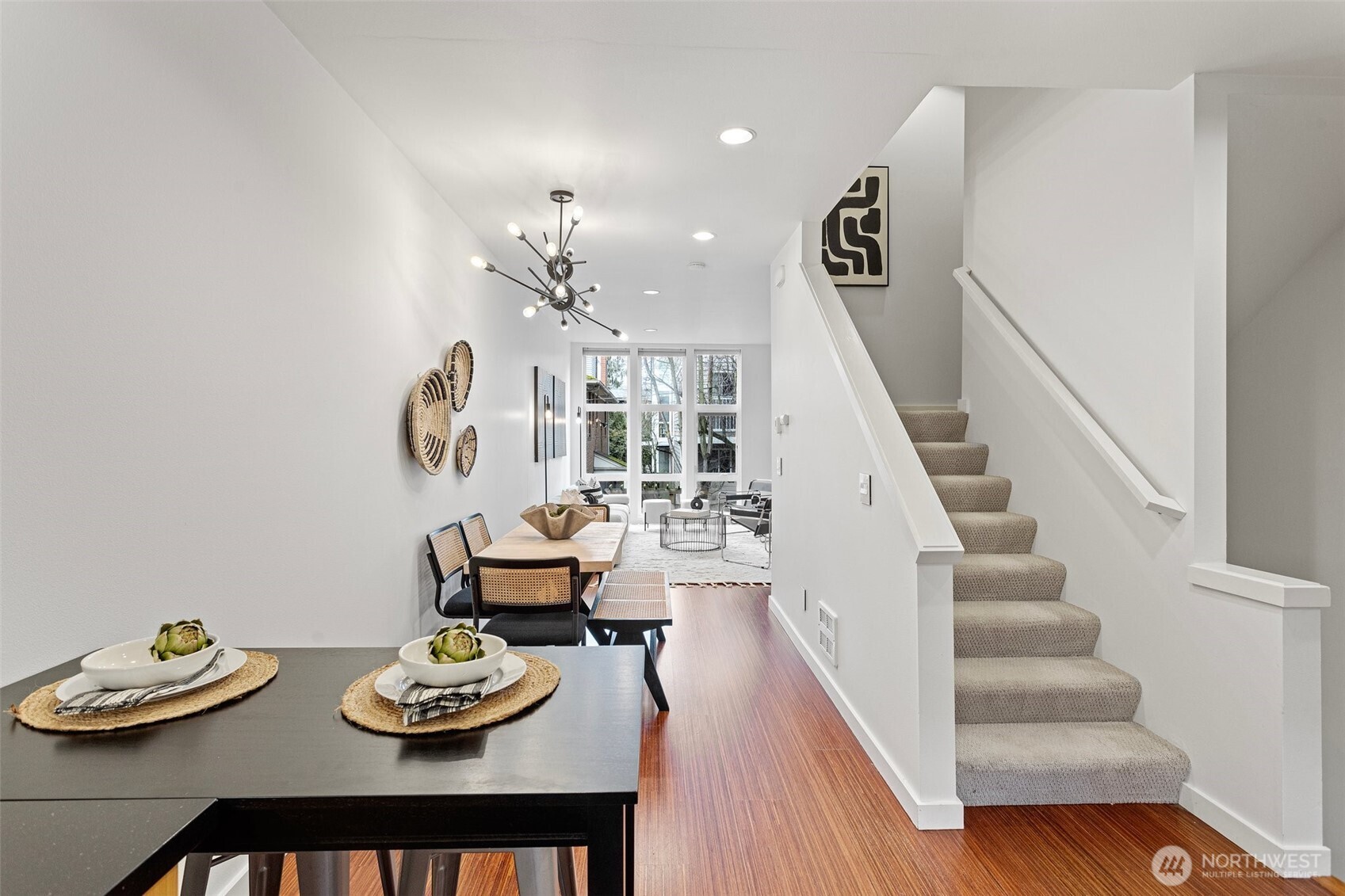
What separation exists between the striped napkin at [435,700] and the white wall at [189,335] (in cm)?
75

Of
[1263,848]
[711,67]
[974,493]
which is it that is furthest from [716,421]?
[1263,848]

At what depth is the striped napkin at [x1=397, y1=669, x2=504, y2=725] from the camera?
1.06 meters

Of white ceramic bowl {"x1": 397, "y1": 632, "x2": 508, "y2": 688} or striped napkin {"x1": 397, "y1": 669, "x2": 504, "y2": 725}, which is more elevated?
white ceramic bowl {"x1": 397, "y1": 632, "x2": 508, "y2": 688}

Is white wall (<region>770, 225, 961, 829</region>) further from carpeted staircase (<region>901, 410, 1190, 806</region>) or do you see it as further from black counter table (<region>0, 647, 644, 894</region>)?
black counter table (<region>0, 647, 644, 894</region>)

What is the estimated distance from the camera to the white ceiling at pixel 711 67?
192 centimetres

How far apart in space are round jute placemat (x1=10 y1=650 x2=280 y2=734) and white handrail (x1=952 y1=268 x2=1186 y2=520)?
273cm

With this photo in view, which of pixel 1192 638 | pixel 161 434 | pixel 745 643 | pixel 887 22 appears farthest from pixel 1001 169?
pixel 161 434

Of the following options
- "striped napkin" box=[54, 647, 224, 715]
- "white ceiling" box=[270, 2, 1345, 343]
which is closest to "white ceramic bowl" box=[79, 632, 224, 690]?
"striped napkin" box=[54, 647, 224, 715]

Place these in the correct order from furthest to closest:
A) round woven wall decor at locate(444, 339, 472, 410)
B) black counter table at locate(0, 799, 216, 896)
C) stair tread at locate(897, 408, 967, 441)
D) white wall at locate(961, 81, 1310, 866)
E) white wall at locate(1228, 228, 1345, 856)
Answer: stair tread at locate(897, 408, 967, 441) < round woven wall decor at locate(444, 339, 472, 410) < white wall at locate(1228, 228, 1345, 856) < white wall at locate(961, 81, 1310, 866) < black counter table at locate(0, 799, 216, 896)

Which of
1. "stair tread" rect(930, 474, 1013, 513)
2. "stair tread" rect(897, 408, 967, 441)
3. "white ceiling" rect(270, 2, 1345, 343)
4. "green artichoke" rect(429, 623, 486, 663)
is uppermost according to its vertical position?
"white ceiling" rect(270, 2, 1345, 343)

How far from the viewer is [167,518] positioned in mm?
1535

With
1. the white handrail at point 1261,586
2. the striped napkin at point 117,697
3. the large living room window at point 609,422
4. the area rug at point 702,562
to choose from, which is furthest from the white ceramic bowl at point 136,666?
the large living room window at point 609,422

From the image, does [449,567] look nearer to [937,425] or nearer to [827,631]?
[827,631]

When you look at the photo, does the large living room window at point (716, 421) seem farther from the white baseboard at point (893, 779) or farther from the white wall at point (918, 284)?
the white baseboard at point (893, 779)
